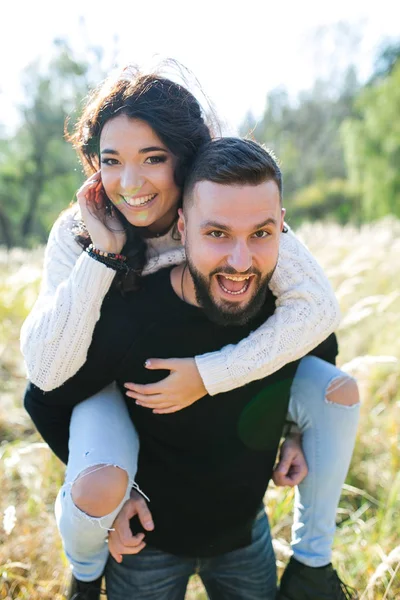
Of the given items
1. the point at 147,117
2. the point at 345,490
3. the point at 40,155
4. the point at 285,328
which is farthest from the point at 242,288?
the point at 40,155

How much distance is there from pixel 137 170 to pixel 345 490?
2.28m

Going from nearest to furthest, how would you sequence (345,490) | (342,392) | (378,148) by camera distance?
(342,392) → (345,490) → (378,148)

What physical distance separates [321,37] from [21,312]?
34192mm

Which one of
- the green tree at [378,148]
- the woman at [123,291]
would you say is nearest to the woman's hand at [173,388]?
the woman at [123,291]

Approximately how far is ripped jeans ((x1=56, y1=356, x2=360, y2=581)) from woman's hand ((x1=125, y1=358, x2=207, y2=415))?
16cm

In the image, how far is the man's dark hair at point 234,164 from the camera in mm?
1947

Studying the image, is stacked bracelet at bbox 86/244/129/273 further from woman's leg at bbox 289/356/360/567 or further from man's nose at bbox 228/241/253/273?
woman's leg at bbox 289/356/360/567

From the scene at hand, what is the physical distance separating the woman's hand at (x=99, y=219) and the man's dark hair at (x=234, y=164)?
0.34 metres

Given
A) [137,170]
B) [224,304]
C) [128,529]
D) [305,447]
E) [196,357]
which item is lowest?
[128,529]

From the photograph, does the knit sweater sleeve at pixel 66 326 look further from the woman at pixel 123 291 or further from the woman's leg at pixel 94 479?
the woman's leg at pixel 94 479

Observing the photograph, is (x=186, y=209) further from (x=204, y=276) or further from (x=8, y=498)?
(x=8, y=498)

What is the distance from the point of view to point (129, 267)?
2.15 meters

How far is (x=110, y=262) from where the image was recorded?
6.86 ft

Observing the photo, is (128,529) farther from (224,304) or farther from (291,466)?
(224,304)
